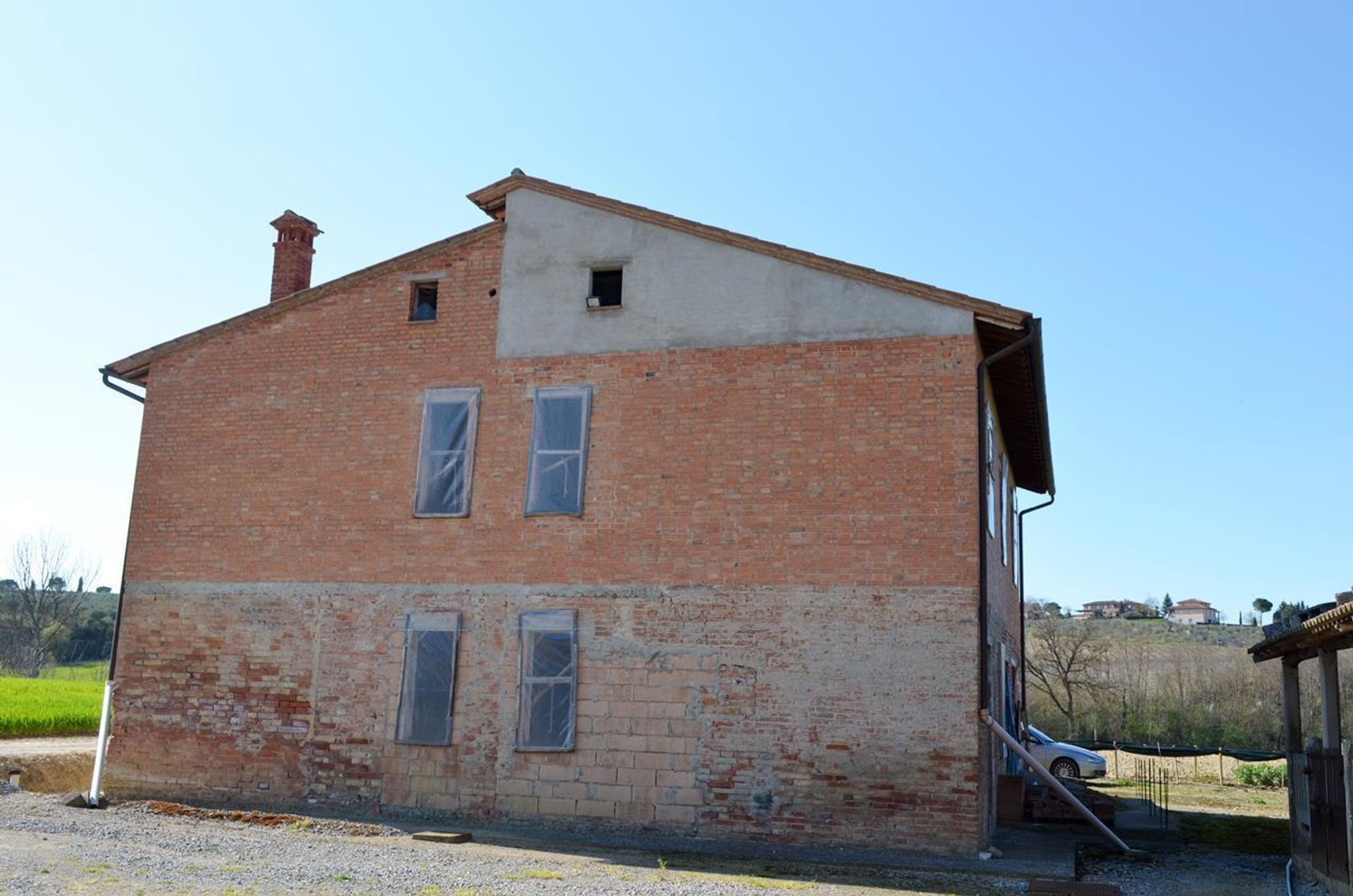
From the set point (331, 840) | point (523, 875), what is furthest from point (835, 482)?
point (331, 840)

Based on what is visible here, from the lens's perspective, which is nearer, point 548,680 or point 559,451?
point 548,680

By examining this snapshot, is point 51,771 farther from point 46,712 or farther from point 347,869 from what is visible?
point 347,869

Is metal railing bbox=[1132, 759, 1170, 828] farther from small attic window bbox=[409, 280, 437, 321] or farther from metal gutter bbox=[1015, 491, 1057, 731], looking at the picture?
small attic window bbox=[409, 280, 437, 321]

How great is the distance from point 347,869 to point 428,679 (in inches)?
162

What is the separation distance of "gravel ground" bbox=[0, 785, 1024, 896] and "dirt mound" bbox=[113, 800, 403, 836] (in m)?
0.11

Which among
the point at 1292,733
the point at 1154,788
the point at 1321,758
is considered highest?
the point at 1292,733

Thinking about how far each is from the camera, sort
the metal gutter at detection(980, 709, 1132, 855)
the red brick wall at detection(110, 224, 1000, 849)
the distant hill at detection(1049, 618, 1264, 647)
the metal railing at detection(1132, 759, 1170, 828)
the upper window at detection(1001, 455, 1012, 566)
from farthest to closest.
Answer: the distant hill at detection(1049, 618, 1264, 647)
the metal railing at detection(1132, 759, 1170, 828)
the upper window at detection(1001, 455, 1012, 566)
the red brick wall at detection(110, 224, 1000, 849)
the metal gutter at detection(980, 709, 1132, 855)

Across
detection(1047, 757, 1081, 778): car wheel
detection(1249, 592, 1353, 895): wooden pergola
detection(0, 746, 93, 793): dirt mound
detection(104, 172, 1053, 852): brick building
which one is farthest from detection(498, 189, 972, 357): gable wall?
detection(1047, 757, 1081, 778): car wheel

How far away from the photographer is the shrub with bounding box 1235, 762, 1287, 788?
26.3 m

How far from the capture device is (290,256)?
18.1 metres

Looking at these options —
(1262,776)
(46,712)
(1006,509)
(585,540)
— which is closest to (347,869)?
(585,540)

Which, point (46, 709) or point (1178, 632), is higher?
point (1178, 632)

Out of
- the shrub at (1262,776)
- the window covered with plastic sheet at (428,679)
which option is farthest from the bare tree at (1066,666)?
the window covered with plastic sheet at (428,679)

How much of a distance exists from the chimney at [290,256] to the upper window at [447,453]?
4138 millimetres
